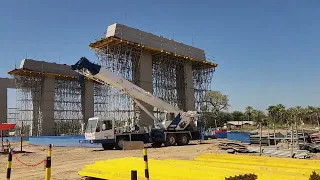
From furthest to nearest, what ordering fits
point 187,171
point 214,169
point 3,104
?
1. point 3,104
2. point 214,169
3. point 187,171

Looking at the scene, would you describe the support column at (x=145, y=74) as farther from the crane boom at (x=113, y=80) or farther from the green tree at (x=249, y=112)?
the green tree at (x=249, y=112)

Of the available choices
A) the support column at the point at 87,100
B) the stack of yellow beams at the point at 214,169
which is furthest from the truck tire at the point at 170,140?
the support column at the point at 87,100

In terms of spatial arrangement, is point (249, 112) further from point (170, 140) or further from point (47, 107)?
point (170, 140)

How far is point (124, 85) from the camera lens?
70.2 feet

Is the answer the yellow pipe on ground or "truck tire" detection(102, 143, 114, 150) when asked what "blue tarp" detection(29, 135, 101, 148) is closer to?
"truck tire" detection(102, 143, 114, 150)

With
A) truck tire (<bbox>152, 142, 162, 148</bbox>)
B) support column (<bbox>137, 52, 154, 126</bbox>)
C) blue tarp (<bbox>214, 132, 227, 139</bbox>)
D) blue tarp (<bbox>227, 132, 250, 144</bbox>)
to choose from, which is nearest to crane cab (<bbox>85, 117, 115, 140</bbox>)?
truck tire (<bbox>152, 142, 162, 148</bbox>)

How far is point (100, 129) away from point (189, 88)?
23.8 metres

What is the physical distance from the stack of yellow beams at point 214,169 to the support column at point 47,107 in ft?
129

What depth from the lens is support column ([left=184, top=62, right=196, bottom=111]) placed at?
42.8 meters

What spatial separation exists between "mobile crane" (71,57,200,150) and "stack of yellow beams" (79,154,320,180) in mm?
10890

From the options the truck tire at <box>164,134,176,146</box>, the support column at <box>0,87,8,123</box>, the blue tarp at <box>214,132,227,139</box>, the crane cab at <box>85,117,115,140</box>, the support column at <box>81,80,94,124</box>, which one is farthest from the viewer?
the support column at <box>81,80,94,124</box>

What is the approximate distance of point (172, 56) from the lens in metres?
39.4

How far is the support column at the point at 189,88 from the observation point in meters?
42.8

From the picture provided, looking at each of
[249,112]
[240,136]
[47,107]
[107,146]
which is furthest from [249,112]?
[107,146]
